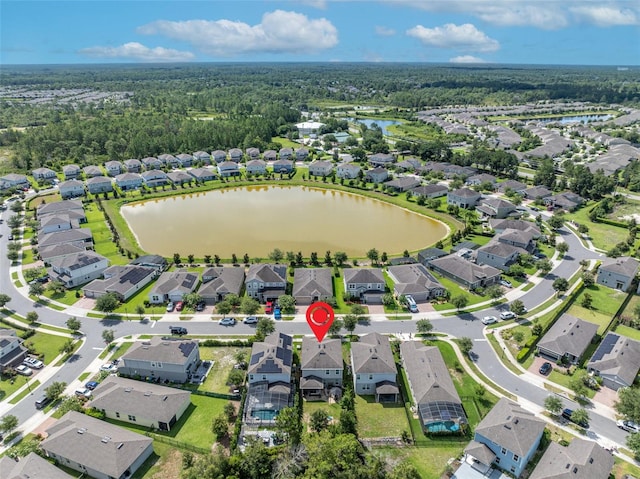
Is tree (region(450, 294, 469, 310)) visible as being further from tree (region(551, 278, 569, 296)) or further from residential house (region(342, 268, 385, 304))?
tree (region(551, 278, 569, 296))

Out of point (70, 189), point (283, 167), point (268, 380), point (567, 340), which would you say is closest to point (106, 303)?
point (268, 380)

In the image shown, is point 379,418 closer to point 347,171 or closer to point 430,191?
point 430,191

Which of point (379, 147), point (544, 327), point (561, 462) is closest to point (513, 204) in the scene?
point (544, 327)

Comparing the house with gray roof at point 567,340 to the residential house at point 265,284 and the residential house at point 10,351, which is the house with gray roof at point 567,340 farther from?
the residential house at point 10,351

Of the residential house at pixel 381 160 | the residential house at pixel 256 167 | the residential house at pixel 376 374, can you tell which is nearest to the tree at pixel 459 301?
the residential house at pixel 376 374

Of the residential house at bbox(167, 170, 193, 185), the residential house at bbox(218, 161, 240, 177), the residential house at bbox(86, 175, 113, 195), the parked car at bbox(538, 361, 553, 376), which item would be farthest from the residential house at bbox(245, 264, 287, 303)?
the residential house at bbox(86, 175, 113, 195)
